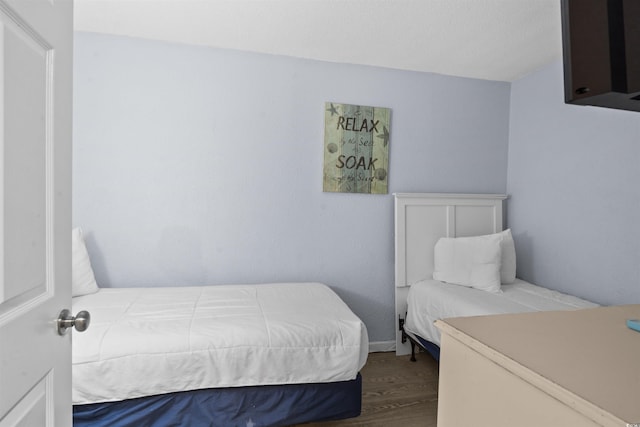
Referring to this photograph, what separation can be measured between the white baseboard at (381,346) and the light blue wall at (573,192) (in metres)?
1.27

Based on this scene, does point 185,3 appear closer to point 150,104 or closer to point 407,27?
point 150,104

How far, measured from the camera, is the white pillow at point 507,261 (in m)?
2.81

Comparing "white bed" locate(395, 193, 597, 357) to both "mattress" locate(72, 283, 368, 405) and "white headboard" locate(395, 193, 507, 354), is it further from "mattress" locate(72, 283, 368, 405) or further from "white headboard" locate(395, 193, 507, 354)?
"mattress" locate(72, 283, 368, 405)

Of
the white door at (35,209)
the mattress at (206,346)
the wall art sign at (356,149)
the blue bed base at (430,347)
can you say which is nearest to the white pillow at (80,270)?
the mattress at (206,346)

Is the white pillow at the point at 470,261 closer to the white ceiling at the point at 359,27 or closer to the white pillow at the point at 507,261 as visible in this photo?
the white pillow at the point at 507,261

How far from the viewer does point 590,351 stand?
721 millimetres

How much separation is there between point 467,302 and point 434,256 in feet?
2.25

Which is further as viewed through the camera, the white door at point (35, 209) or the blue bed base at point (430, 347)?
the blue bed base at point (430, 347)

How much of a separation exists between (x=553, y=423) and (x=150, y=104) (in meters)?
2.76

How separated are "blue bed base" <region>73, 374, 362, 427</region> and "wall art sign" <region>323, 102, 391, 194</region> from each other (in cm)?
150

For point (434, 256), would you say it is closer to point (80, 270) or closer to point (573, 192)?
point (573, 192)

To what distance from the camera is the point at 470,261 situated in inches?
108

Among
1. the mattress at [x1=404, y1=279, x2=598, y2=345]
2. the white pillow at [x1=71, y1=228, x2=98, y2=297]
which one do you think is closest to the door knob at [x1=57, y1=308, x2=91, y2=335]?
the white pillow at [x1=71, y1=228, x2=98, y2=297]

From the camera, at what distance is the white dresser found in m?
0.56
